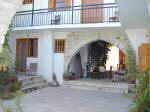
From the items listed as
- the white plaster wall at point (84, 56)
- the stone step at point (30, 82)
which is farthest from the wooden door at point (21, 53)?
the white plaster wall at point (84, 56)

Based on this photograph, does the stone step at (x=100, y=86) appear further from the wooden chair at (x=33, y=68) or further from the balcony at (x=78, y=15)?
the balcony at (x=78, y=15)

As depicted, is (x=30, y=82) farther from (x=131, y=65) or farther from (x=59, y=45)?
(x=131, y=65)

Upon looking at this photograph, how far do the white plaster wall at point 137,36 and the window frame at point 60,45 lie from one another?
11.8 ft

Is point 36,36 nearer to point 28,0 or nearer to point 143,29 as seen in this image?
point 28,0

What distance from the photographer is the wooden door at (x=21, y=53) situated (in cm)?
1022

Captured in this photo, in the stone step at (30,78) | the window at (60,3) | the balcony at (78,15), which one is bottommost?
the stone step at (30,78)

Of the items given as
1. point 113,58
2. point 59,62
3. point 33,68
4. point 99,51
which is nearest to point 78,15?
point 59,62

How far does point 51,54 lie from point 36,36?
1.77 m

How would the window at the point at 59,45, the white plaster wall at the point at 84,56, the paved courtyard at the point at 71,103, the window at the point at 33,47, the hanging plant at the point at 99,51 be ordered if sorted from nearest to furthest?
the paved courtyard at the point at 71,103
the window at the point at 59,45
the window at the point at 33,47
the white plaster wall at the point at 84,56
the hanging plant at the point at 99,51

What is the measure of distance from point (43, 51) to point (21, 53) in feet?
6.75

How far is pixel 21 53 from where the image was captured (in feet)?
34.0

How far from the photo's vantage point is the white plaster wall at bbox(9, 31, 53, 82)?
29.1 ft

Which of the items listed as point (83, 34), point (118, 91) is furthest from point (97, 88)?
point (83, 34)

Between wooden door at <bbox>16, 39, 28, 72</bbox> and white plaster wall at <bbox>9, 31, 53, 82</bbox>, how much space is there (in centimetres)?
25
